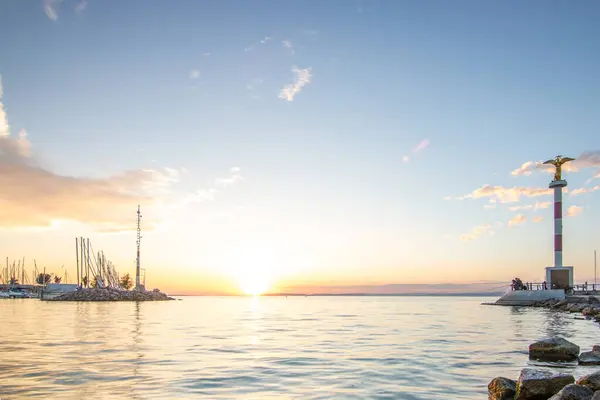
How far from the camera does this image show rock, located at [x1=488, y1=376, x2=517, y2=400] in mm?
15992

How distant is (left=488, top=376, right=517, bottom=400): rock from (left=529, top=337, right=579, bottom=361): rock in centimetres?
933

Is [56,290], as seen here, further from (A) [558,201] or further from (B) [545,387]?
(B) [545,387]

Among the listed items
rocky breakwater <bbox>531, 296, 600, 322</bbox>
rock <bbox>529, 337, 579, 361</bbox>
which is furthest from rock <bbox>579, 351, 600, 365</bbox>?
rocky breakwater <bbox>531, 296, 600, 322</bbox>

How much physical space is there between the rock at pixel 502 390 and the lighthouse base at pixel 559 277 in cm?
7479

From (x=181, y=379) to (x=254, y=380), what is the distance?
9.33ft

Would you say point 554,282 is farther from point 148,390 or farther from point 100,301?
point 100,301

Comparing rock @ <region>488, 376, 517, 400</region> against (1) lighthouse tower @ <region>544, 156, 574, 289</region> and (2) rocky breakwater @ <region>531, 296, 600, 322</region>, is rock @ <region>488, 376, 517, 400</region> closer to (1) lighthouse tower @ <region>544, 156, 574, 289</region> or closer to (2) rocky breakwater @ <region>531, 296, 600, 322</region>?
(2) rocky breakwater @ <region>531, 296, 600, 322</region>

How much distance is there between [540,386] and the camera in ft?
49.3

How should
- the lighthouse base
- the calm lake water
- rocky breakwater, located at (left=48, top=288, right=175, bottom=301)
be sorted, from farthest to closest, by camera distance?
rocky breakwater, located at (left=48, top=288, right=175, bottom=301)
the lighthouse base
the calm lake water

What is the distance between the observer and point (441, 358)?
25.9m

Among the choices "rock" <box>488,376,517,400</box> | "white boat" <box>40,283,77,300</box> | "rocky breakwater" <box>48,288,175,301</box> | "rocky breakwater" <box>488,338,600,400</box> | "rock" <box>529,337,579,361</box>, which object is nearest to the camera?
"rocky breakwater" <box>488,338,600,400</box>

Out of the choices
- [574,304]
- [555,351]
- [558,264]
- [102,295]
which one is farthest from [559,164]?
[102,295]

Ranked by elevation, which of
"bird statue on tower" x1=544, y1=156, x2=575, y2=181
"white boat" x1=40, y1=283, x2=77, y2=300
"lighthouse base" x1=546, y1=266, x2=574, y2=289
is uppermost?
"bird statue on tower" x1=544, y1=156, x2=575, y2=181

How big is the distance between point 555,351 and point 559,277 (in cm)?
6698
